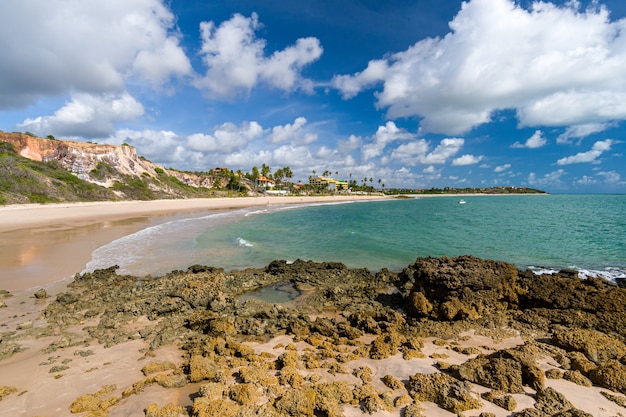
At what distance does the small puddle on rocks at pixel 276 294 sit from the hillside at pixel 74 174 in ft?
143

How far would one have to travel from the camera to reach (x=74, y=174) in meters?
55.2

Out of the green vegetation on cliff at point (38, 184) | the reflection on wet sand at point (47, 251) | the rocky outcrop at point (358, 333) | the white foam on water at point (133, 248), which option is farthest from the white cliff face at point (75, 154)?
the rocky outcrop at point (358, 333)

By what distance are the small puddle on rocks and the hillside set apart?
1716 inches

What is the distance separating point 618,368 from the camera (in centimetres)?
517

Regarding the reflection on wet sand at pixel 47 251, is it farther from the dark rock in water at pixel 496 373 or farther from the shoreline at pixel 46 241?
the dark rock in water at pixel 496 373

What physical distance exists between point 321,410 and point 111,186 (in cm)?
6748

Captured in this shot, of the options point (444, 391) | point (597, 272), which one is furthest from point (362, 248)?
point (444, 391)

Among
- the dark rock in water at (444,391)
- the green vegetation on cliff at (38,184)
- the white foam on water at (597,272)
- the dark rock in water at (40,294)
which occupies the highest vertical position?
the green vegetation on cliff at (38,184)

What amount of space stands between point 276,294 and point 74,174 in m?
63.7

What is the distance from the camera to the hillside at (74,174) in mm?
41469

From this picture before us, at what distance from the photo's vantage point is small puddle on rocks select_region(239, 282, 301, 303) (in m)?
11.0

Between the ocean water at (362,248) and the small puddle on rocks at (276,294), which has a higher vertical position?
the ocean water at (362,248)

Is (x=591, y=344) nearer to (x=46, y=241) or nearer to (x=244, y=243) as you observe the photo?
(x=244, y=243)

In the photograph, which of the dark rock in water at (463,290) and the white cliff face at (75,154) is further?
the white cliff face at (75,154)
